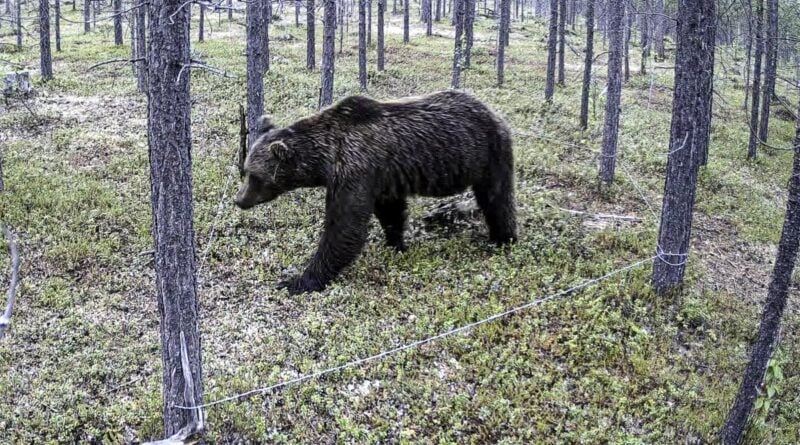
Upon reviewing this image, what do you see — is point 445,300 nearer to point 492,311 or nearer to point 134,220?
point 492,311

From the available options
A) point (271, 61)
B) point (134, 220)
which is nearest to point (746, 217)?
point (134, 220)

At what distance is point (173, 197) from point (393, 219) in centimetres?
570

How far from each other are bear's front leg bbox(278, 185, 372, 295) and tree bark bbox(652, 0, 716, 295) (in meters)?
4.35

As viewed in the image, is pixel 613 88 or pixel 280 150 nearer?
pixel 280 150

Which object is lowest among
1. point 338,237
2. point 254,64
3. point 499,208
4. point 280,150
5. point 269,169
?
point 338,237

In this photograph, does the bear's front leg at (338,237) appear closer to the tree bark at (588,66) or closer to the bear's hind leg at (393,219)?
the bear's hind leg at (393,219)

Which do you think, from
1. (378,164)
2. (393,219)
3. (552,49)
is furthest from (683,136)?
(552,49)

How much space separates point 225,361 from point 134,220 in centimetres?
561

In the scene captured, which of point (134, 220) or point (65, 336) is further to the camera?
point (134, 220)

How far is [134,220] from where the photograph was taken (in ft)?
39.3

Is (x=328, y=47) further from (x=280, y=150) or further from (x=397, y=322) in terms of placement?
(x=397, y=322)

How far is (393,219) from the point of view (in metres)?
10.3

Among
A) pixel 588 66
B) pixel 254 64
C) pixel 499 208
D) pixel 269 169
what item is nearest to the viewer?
pixel 269 169

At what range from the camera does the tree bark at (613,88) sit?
1466 centimetres
